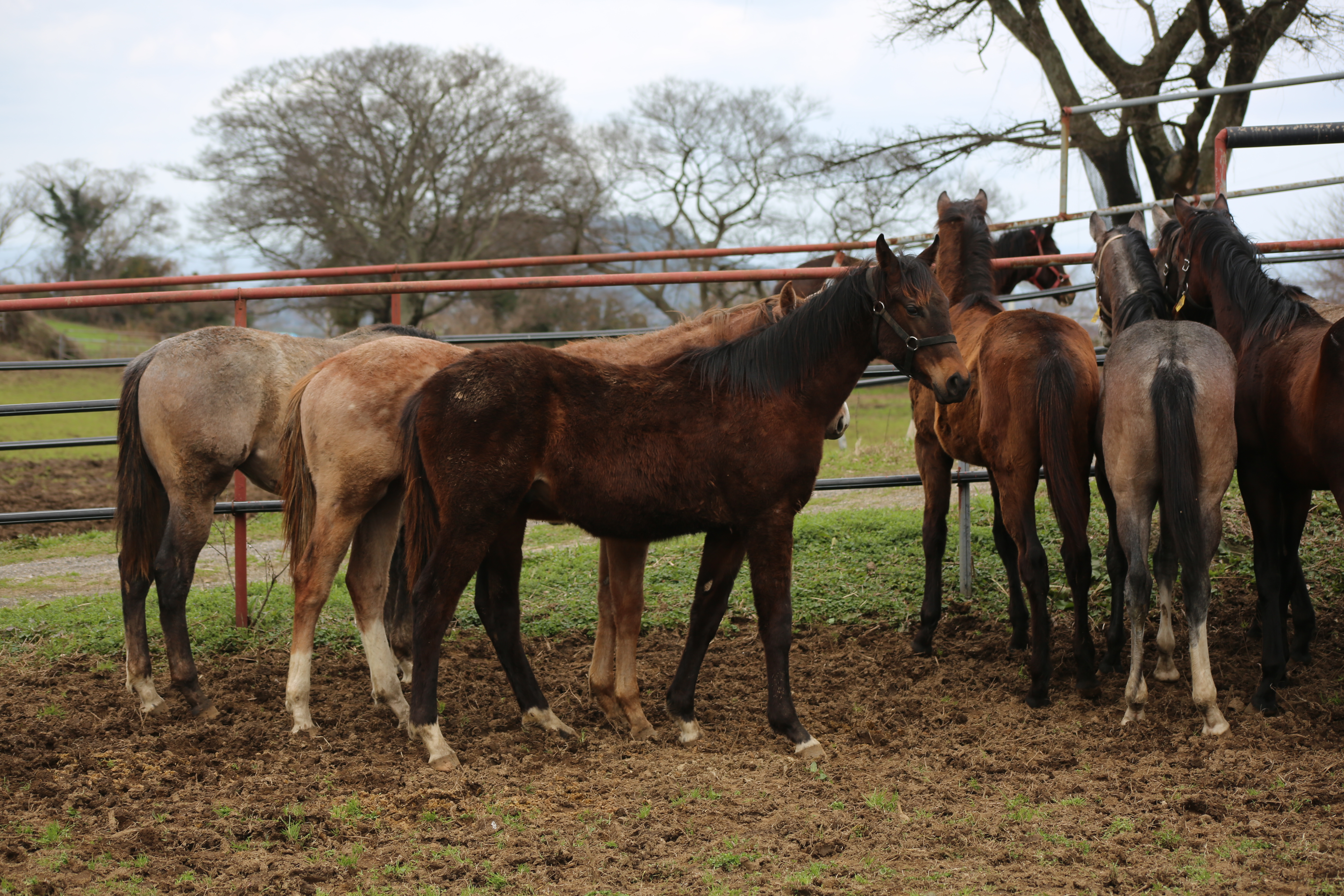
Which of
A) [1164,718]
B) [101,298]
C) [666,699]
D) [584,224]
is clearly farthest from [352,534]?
[584,224]

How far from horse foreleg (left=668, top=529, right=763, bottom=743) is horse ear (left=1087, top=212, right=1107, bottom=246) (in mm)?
2738

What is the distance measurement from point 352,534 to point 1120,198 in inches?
447

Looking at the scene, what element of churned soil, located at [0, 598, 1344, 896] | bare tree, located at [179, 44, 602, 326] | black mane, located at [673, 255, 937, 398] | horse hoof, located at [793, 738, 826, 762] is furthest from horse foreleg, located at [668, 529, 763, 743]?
bare tree, located at [179, 44, 602, 326]

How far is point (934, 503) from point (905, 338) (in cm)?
174

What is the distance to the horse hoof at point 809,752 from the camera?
12.1 feet

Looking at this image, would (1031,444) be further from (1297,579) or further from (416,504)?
(416,504)

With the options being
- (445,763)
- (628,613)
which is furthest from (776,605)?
(445,763)

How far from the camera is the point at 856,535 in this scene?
7.10m

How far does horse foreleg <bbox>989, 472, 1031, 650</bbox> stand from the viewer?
4.91 meters

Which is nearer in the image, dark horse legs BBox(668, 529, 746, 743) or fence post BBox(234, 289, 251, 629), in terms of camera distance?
dark horse legs BBox(668, 529, 746, 743)

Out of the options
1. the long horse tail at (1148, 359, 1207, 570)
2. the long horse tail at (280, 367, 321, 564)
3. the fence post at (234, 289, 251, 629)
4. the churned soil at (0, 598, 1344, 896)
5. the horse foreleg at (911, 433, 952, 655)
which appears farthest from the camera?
the fence post at (234, 289, 251, 629)

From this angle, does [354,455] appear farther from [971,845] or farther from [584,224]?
[584,224]

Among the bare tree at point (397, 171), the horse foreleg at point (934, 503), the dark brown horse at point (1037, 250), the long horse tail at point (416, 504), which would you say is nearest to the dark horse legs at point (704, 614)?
the long horse tail at point (416, 504)

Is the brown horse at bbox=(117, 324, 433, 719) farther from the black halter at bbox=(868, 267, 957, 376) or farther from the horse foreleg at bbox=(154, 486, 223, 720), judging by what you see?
the black halter at bbox=(868, 267, 957, 376)
